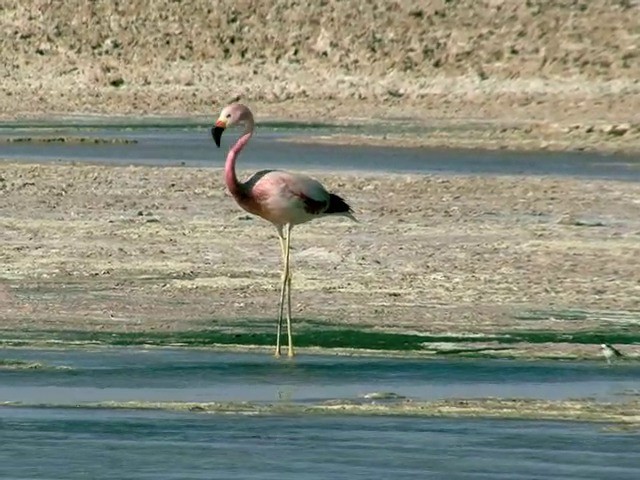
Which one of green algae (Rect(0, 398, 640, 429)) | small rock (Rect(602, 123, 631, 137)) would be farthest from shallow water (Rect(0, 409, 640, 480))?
small rock (Rect(602, 123, 631, 137))

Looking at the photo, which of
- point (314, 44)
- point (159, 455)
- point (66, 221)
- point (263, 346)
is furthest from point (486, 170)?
point (314, 44)

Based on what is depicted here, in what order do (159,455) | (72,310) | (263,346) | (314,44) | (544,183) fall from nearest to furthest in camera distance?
(159,455)
(263,346)
(72,310)
(544,183)
(314,44)

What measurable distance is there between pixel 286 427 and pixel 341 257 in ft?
23.5

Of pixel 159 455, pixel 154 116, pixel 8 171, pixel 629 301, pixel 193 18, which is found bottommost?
pixel 159 455

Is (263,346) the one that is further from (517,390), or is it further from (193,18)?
(193,18)

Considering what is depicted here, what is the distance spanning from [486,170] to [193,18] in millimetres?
26150

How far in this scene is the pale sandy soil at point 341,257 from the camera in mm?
14344

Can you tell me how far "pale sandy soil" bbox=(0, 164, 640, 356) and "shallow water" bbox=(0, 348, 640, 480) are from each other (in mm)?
1180

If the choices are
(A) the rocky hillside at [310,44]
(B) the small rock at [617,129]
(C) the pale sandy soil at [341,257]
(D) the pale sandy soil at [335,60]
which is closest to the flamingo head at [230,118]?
(C) the pale sandy soil at [341,257]

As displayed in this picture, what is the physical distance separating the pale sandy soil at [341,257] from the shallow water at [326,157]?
7.25 feet

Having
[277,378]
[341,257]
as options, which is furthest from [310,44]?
[277,378]

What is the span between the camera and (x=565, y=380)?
11711mm

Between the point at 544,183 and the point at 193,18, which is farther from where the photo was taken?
the point at 193,18

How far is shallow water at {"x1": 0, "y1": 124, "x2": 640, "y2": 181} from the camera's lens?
1035 inches
